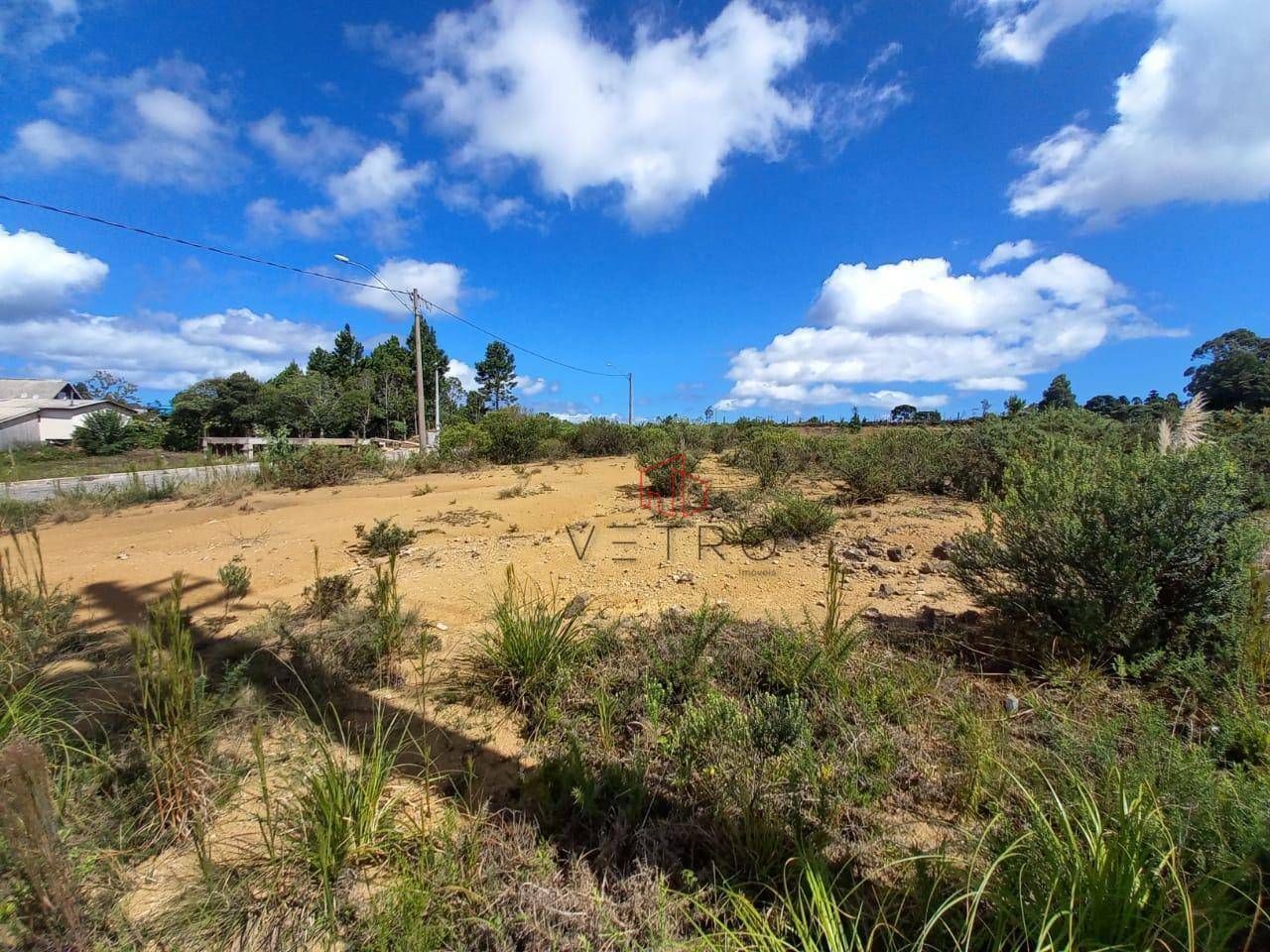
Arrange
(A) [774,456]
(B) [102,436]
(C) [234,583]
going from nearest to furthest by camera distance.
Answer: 1. (C) [234,583]
2. (A) [774,456]
3. (B) [102,436]

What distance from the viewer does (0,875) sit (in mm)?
1378

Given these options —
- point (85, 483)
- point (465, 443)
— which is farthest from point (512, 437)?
point (85, 483)

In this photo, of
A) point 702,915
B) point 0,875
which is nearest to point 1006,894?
point 702,915

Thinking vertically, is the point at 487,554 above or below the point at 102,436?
below

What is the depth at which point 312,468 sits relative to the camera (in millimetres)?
11227

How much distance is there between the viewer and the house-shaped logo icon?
24.3ft

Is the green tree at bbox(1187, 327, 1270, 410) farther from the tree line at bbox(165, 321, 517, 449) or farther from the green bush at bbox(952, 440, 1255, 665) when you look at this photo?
the tree line at bbox(165, 321, 517, 449)

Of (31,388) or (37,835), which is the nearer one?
(37,835)

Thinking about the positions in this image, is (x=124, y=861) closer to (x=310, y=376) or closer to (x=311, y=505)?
(x=311, y=505)

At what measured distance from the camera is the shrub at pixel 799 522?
18.2ft

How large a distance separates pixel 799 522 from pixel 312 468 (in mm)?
11253

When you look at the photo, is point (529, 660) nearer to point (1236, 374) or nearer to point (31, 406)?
point (1236, 374)

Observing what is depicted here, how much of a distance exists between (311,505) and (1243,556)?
1084 cm

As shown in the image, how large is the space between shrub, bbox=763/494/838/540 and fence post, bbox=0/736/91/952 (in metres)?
5.28
